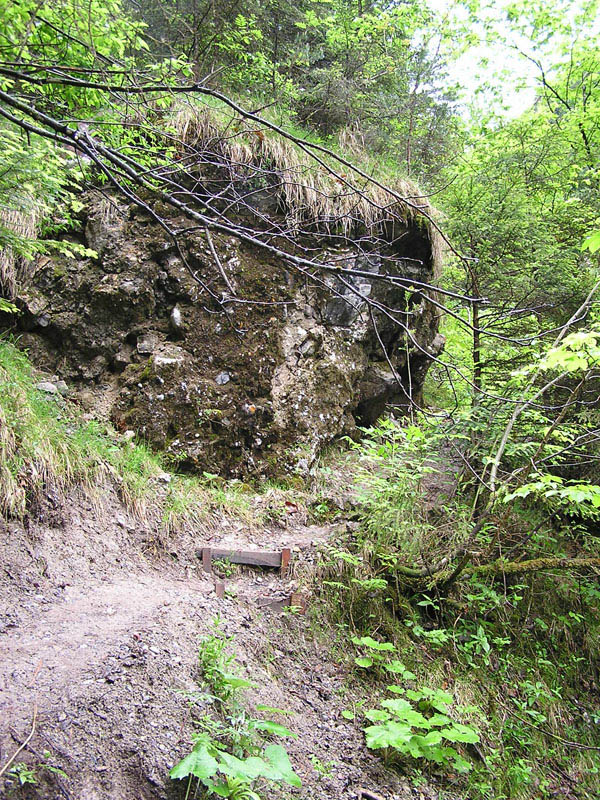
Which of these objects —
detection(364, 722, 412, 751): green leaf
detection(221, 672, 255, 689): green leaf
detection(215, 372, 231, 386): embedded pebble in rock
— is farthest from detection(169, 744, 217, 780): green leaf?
detection(215, 372, 231, 386): embedded pebble in rock

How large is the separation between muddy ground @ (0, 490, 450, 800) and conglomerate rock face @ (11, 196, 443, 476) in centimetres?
124

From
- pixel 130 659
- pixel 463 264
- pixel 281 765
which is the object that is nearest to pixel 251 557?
pixel 130 659

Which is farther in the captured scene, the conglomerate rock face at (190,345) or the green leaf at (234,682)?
the conglomerate rock face at (190,345)

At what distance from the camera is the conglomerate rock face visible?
519cm

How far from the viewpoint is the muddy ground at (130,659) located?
Result: 196cm

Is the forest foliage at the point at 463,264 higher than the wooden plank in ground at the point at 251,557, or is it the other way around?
the forest foliage at the point at 463,264

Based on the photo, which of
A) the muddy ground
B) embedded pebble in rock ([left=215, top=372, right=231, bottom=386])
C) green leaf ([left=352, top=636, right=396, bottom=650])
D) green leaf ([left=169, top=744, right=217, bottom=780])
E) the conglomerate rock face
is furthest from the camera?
embedded pebble in rock ([left=215, top=372, right=231, bottom=386])

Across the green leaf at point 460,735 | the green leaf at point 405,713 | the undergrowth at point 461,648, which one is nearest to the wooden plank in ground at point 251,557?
the undergrowth at point 461,648

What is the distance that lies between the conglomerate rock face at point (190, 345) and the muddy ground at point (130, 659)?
1.24 m

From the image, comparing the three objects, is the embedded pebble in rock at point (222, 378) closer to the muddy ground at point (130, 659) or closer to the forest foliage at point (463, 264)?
the forest foliage at point (463, 264)

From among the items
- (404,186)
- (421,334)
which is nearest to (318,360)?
(421,334)

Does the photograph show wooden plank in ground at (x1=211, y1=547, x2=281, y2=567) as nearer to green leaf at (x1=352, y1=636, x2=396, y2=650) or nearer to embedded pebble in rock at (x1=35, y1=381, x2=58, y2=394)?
green leaf at (x1=352, y1=636, x2=396, y2=650)

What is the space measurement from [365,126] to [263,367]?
4.95 meters

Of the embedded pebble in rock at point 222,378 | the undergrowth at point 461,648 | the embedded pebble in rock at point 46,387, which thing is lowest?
the undergrowth at point 461,648
